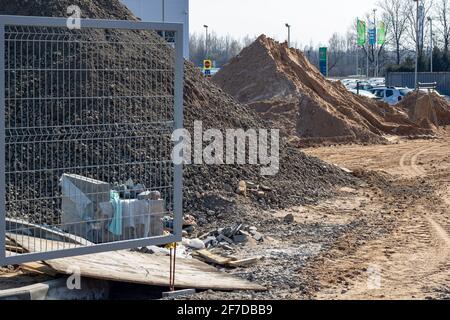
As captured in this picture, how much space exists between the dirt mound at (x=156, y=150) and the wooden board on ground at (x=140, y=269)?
0.60 meters

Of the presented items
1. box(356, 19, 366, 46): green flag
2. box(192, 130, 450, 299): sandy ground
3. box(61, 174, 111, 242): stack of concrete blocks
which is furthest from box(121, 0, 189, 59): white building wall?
box(61, 174, 111, 242): stack of concrete blocks

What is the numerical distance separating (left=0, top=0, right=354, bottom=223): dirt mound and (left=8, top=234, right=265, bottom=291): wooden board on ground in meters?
0.60

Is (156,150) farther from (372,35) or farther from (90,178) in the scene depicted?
(372,35)

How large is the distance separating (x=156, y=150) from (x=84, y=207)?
1715 millimetres

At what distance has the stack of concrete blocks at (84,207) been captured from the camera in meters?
7.80

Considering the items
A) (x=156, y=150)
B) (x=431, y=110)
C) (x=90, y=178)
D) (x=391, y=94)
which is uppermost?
(x=391, y=94)

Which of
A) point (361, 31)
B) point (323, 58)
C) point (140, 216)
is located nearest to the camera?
point (140, 216)

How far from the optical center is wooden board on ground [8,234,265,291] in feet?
25.4

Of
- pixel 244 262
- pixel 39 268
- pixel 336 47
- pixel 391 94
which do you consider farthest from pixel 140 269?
pixel 336 47

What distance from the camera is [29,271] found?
26.2 ft

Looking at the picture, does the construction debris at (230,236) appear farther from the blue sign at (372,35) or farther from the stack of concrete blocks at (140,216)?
the blue sign at (372,35)

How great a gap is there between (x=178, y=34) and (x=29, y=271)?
8.71 ft

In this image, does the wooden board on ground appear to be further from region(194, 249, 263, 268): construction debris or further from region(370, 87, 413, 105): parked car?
region(370, 87, 413, 105): parked car

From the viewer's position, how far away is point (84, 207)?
7.82m
